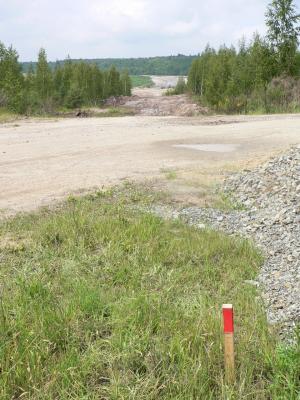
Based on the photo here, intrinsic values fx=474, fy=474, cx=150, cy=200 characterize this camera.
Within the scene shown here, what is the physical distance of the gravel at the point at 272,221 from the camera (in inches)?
202

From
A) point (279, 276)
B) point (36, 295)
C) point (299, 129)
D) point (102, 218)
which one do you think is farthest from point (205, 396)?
point (299, 129)

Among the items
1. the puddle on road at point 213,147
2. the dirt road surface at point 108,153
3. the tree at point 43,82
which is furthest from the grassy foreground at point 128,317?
the tree at point 43,82

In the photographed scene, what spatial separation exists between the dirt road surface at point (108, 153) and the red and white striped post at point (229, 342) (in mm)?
6024

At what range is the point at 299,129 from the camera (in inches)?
773

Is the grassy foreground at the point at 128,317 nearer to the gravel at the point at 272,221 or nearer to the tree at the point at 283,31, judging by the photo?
the gravel at the point at 272,221

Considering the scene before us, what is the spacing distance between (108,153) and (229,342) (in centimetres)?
1216

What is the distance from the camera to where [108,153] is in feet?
49.6

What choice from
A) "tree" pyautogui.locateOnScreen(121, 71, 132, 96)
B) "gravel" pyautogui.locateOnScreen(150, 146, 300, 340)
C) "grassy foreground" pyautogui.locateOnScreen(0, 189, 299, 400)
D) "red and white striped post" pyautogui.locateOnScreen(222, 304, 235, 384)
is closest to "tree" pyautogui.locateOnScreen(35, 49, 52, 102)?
"tree" pyautogui.locateOnScreen(121, 71, 132, 96)

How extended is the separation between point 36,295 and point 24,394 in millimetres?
1405

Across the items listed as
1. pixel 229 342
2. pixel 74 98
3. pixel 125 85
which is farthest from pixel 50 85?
pixel 229 342

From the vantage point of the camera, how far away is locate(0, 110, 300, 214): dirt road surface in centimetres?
1070

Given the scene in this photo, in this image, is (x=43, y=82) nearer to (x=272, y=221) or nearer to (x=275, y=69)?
(x=275, y=69)

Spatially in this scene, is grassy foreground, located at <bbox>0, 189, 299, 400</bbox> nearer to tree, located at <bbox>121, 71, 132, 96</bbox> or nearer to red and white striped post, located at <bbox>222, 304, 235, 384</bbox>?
red and white striped post, located at <bbox>222, 304, 235, 384</bbox>

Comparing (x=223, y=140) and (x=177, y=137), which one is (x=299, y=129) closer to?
(x=223, y=140)
